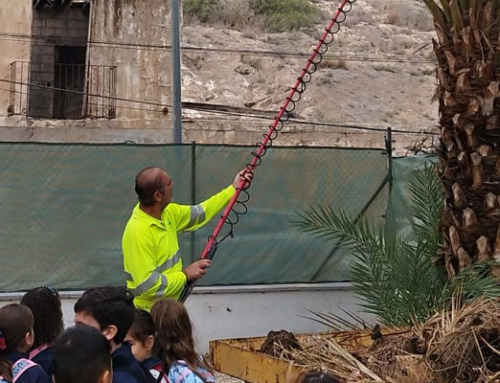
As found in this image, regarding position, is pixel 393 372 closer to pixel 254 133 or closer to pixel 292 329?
pixel 292 329

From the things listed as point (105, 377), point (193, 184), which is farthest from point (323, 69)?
point (105, 377)

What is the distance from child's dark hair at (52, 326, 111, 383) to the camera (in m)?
3.17

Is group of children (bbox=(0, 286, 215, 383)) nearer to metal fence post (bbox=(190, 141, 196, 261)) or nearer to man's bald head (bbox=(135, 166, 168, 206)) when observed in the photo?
man's bald head (bbox=(135, 166, 168, 206))

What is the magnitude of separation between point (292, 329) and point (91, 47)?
16.2 meters

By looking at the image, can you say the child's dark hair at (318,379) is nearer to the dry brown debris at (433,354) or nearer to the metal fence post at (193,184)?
the dry brown debris at (433,354)

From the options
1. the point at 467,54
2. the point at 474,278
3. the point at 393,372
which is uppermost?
the point at 467,54

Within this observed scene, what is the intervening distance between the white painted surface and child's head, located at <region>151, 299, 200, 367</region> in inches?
177

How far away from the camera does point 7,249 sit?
893 cm

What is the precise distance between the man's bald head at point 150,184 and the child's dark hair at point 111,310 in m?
1.65

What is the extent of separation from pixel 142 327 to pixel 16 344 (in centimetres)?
61

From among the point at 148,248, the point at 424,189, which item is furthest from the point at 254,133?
the point at 148,248

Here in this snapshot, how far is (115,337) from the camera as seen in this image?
165 inches

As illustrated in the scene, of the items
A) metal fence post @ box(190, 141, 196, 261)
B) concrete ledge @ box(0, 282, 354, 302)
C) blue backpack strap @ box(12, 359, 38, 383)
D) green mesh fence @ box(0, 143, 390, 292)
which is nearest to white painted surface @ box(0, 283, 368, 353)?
concrete ledge @ box(0, 282, 354, 302)

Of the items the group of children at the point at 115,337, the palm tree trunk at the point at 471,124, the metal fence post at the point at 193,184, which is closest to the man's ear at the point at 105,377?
the group of children at the point at 115,337
